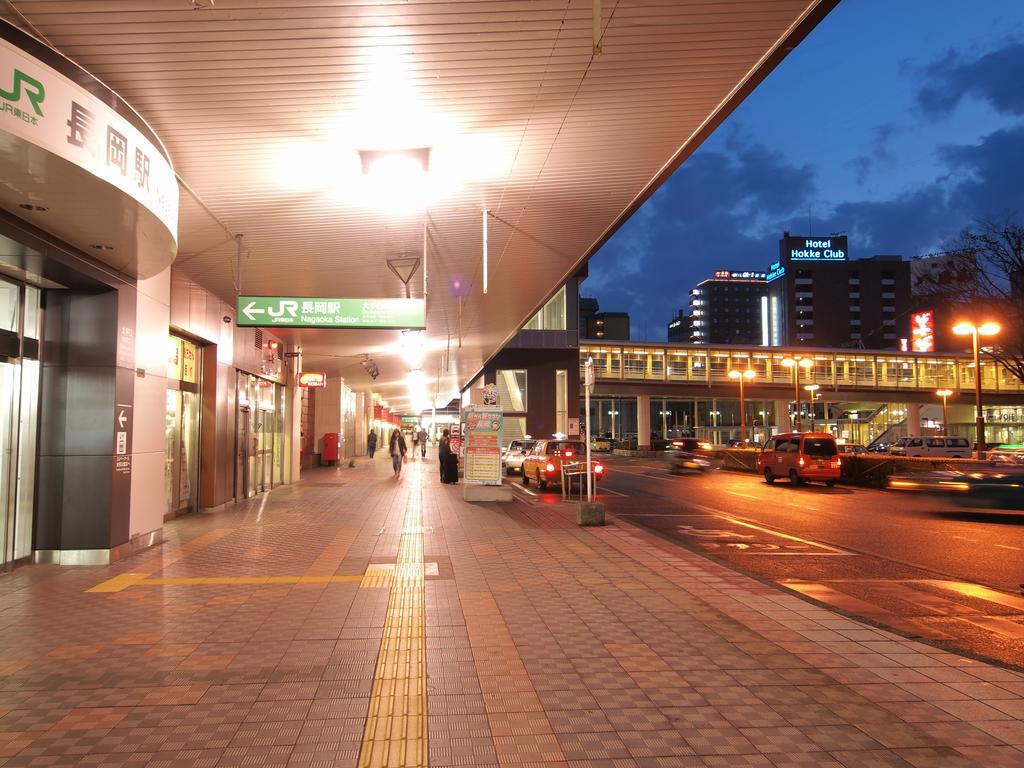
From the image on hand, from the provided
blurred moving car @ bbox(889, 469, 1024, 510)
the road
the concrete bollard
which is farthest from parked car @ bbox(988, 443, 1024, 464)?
the concrete bollard

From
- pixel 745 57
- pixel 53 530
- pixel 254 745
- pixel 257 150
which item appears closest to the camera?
pixel 254 745

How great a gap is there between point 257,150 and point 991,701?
816cm

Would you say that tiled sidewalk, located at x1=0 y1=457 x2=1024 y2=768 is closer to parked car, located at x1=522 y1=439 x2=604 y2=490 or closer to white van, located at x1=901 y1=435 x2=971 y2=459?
parked car, located at x1=522 y1=439 x2=604 y2=490

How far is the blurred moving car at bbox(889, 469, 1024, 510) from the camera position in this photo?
43.5 ft

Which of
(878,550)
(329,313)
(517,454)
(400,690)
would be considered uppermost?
(329,313)

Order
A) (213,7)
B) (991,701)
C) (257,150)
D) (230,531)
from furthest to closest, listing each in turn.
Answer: (230,531), (257,150), (213,7), (991,701)

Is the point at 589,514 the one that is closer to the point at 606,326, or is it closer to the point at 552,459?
the point at 552,459

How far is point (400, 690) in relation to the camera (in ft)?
15.0

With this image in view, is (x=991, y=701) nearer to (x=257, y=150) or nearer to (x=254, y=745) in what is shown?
(x=254, y=745)

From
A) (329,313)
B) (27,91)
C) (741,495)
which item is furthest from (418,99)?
(741,495)

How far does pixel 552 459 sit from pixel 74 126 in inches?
700

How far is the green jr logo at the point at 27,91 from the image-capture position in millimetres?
4617

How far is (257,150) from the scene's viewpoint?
7957 millimetres

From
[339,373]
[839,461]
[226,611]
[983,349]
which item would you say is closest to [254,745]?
[226,611]
